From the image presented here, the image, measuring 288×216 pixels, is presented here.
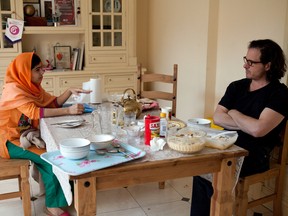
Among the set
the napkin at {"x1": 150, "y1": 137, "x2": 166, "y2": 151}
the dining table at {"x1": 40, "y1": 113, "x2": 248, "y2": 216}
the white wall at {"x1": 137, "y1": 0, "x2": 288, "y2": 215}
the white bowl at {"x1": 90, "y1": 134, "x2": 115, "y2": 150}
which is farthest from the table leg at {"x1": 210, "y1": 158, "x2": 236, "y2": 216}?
the white wall at {"x1": 137, "y1": 0, "x2": 288, "y2": 215}

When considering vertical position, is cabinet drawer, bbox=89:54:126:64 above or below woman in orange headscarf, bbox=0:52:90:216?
above

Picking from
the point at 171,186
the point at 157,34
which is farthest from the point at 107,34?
the point at 171,186

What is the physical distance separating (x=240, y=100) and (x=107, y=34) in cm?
222

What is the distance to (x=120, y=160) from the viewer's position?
4.53 feet

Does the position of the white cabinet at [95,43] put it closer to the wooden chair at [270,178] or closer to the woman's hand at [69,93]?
the woman's hand at [69,93]

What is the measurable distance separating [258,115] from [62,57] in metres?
2.72

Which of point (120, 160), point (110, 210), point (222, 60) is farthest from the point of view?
point (222, 60)

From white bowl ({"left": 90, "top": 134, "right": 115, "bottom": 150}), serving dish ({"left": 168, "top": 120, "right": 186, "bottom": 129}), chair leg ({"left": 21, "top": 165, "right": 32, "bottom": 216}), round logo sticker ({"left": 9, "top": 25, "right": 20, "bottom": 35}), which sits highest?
round logo sticker ({"left": 9, "top": 25, "right": 20, "bottom": 35})

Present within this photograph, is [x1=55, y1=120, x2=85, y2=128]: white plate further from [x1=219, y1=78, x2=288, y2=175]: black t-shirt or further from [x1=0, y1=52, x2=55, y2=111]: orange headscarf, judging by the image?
[x1=219, y1=78, x2=288, y2=175]: black t-shirt

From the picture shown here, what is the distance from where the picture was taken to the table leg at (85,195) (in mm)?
1315

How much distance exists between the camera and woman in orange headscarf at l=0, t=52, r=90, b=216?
2113 millimetres

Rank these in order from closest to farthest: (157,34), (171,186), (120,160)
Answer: (120,160), (171,186), (157,34)

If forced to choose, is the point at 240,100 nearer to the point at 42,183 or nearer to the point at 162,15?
the point at 42,183

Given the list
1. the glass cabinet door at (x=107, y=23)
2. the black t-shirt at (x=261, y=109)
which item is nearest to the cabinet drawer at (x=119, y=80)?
the glass cabinet door at (x=107, y=23)
